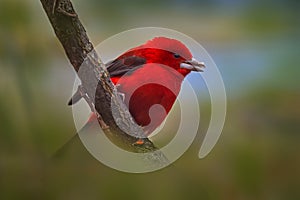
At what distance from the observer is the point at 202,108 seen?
2.76ft

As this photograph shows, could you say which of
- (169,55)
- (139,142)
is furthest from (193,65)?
(139,142)

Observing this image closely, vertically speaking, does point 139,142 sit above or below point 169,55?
below

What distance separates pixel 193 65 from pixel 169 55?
54 millimetres

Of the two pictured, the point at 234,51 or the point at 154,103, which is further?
the point at 234,51

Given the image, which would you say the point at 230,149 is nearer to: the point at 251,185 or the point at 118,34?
the point at 251,185

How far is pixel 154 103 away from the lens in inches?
29.9

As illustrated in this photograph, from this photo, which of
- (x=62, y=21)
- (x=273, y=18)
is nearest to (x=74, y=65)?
(x=62, y=21)

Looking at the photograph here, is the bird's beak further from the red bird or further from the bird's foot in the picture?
the bird's foot

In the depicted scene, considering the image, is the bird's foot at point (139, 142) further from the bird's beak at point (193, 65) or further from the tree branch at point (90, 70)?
the bird's beak at point (193, 65)

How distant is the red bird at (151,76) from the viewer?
748 millimetres

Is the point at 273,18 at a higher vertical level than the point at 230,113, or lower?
higher

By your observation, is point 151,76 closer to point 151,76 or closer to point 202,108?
point 151,76

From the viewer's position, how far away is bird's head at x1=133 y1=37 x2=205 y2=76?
0.75m

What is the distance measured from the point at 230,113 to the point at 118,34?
274mm
